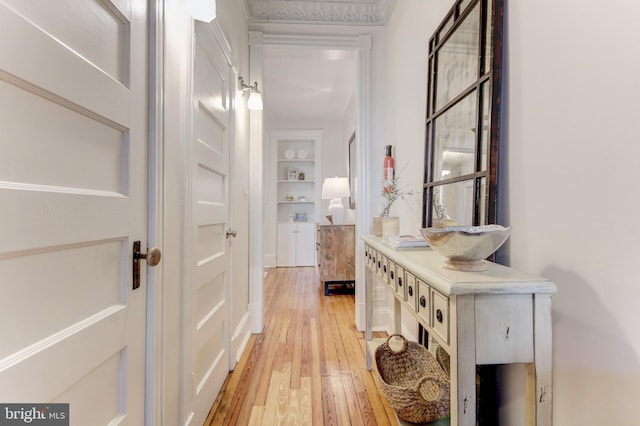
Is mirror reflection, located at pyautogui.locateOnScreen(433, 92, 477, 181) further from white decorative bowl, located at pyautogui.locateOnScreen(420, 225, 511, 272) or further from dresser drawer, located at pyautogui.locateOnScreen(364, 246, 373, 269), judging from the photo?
dresser drawer, located at pyautogui.locateOnScreen(364, 246, 373, 269)

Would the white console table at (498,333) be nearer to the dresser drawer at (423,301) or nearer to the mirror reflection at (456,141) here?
the dresser drawer at (423,301)

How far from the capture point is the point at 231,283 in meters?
1.88

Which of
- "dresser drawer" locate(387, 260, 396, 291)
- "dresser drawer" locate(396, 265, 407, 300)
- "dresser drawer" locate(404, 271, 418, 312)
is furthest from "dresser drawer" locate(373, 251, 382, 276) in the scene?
"dresser drawer" locate(404, 271, 418, 312)

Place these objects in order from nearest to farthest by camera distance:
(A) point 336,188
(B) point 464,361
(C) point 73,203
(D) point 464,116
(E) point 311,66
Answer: (C) point 73,203 → (B) point 464,361 → (D) point 464,116 → (E) point 311,66 → (A) point 336,188

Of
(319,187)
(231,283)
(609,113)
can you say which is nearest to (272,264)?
(319,187)

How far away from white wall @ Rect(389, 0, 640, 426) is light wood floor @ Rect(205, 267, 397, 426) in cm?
78

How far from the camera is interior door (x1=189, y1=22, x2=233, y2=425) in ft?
4.38

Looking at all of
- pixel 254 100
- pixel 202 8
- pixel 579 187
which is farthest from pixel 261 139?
pixel 579 187

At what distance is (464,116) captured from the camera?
4.26 ft

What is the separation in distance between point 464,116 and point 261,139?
1.71 meters

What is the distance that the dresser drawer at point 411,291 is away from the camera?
1016 millimetres

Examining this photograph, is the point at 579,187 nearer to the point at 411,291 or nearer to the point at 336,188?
the point at 411,291

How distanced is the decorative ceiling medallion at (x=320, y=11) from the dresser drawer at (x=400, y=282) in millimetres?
2323

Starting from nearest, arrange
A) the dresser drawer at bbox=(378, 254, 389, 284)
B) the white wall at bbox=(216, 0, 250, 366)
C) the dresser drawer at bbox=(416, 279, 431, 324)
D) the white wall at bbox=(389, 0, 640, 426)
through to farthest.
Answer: the white wall at bbox=(389, 0, 640, 426) < the dresser drawer at bbox=(416, 279, 431, 324) < the dresser drawer at bbox=(378, 254, 389, 284) < the white wall at bbox=(216, 0, 250, 366)
